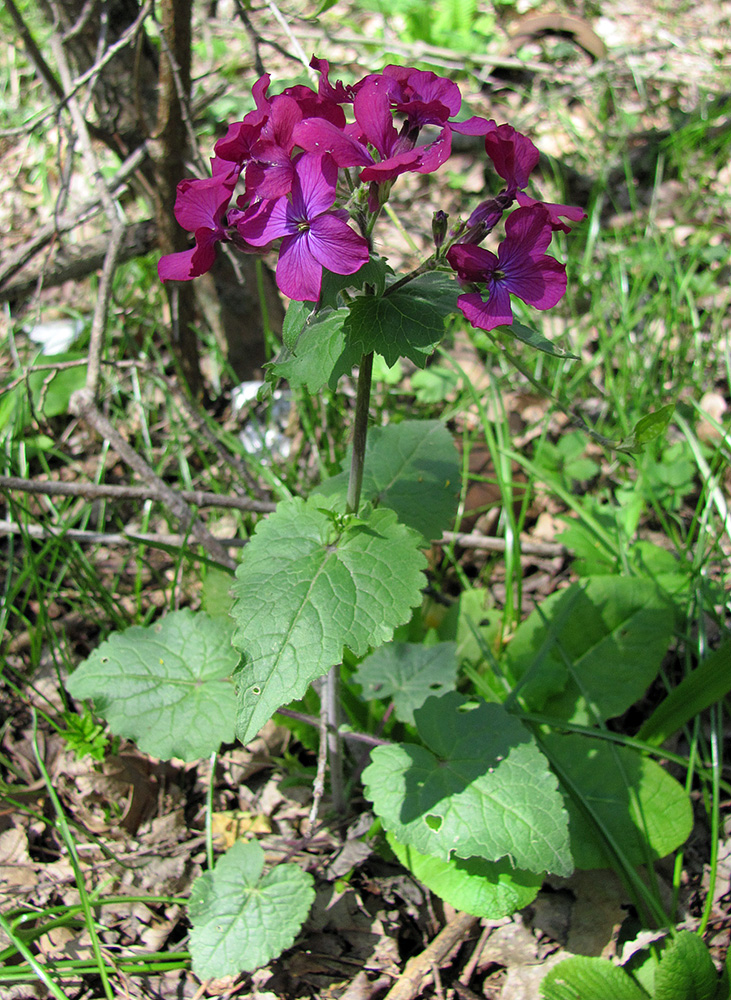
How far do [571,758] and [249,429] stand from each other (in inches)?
75.2

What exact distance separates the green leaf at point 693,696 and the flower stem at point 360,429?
1014 mm

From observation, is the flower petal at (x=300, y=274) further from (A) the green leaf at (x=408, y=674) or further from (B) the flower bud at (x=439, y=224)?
(A) the green leaf at (x=408, y=674)

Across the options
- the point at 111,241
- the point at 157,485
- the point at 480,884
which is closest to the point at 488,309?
the point at 480,884

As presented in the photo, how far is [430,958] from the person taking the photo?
5.53 ft

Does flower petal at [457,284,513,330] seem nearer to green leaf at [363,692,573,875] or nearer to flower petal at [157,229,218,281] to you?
flower petal at [157,229,218,281]

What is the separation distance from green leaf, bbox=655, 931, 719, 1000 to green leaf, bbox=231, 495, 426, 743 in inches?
37.8

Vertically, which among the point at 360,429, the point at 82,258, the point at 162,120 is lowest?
the point at 360,429

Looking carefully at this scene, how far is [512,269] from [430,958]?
1601mm

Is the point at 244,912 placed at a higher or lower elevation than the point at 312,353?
lower

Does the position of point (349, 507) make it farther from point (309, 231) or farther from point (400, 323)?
point (309, 231)

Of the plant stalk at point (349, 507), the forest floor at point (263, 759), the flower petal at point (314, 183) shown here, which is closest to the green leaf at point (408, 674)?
the plant stalk at point (349, 507)

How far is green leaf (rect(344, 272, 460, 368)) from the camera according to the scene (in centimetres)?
117

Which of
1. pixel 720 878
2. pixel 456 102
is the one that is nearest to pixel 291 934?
pixel 720 878

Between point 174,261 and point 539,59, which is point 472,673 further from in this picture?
point 539,59
